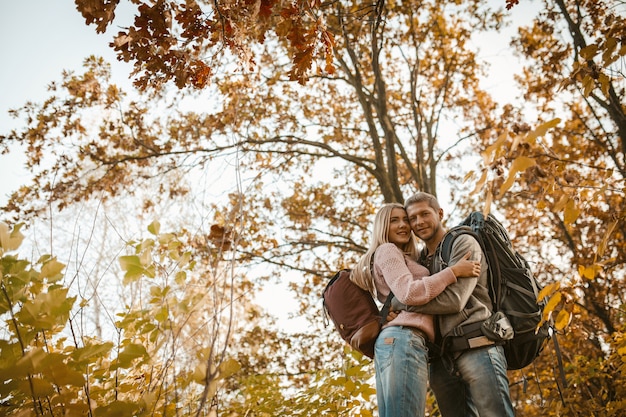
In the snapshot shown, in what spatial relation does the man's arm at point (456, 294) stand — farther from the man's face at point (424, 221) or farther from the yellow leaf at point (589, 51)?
the yellow leaf at point (589, 51)

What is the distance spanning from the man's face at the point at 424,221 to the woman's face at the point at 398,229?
0.17 ft

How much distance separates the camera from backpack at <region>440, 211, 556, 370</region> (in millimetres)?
2135

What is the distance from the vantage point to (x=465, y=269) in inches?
82.3

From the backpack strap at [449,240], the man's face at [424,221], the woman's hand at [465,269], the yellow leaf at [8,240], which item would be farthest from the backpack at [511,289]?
the yellow leaf at [8,240]

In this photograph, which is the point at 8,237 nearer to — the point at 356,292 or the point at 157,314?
the point at 157,314

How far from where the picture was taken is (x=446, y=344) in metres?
2.19

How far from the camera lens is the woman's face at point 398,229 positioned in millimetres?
2609

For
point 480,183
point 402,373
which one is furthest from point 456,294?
point 480,183

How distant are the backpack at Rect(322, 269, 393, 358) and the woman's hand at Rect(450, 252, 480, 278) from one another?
1.39ft

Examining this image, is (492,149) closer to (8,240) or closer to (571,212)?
(571,212)

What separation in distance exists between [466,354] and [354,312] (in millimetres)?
634

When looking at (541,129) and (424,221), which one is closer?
(541,129)

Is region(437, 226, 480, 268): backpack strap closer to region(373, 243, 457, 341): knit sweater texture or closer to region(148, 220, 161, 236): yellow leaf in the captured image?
region(373, 243, 457, 341): knit sweater texture

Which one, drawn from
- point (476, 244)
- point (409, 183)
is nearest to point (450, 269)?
point (476, 244)
